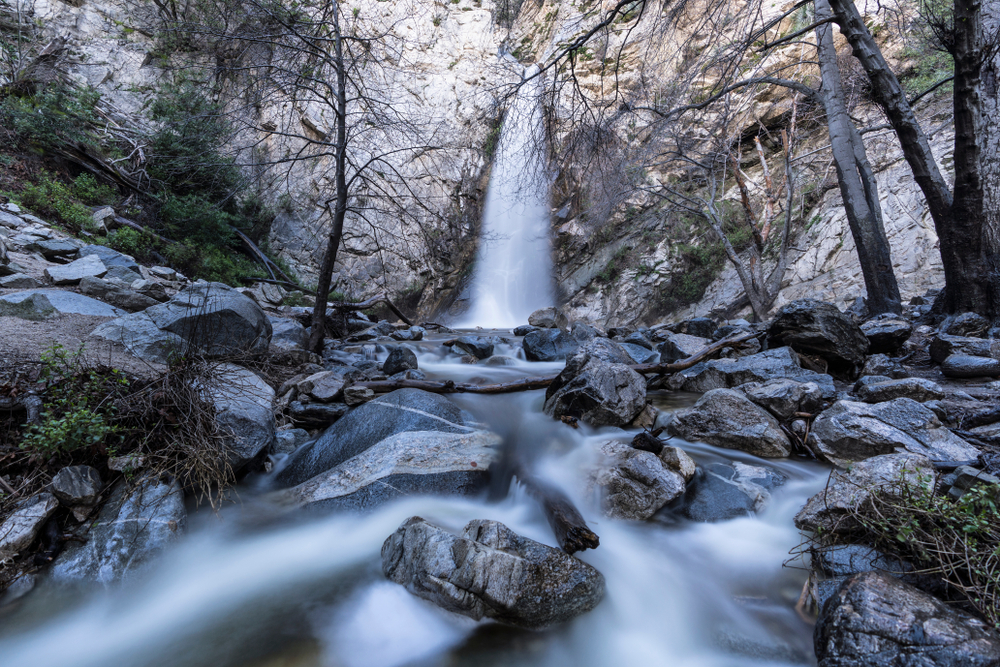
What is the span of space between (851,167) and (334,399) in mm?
7808

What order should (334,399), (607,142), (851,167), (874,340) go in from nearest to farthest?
(334,399), (607,142), (874,340), (851,167)

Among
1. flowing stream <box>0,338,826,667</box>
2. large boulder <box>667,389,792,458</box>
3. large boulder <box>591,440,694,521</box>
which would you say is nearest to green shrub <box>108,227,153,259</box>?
flowing stream <box>0,338,826,667</box>

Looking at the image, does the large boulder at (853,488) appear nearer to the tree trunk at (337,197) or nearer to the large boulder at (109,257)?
the tree trunk at (337,197)

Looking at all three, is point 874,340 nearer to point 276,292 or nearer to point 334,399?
point 334,399

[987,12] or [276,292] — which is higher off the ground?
[987,12]

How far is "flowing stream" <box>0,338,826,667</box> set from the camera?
5.58 feet

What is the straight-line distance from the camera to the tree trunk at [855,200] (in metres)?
5.82

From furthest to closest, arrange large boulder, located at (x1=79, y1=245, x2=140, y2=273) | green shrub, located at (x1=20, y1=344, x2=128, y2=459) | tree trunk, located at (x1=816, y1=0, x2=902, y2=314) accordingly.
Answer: large boulder, located at (x1=79, y1=245, x2=140, y2=273)
tree trunk, located at (x1=816, y1=0, x2=902, y2=314)
green shrub, located at (x1=20, y1=344, x2=128, y2=459)

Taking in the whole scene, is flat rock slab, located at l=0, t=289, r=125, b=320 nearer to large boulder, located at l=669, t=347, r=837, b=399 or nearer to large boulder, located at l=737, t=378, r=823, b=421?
large boulder, located at l=669, t=347, r=837, b=399

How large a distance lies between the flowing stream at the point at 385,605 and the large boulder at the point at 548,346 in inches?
165

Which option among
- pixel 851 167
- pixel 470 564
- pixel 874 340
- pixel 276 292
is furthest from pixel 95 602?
pixel 276 292

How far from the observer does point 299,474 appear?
9.73 feet

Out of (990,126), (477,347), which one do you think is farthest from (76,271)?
(990,126)

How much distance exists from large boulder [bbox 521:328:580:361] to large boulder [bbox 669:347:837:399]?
8.48 feet
